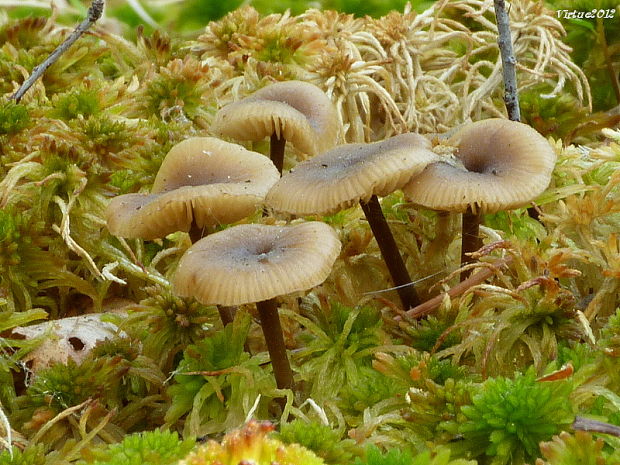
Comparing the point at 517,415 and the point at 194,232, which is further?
the point at 194,232

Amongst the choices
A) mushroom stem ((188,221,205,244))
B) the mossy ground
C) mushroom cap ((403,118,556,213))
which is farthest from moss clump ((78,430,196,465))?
mushroom cap ((403,118,556,213))

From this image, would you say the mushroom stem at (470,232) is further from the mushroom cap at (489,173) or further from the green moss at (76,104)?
the green moss at (76,104)

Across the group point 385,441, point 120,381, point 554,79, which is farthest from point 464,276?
point 554,79

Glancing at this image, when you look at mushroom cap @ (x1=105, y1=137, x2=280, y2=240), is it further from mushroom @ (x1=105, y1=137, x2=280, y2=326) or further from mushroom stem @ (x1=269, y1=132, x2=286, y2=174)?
mushroom stem @ (x1=269, y1=132, x2=286, y2=174)

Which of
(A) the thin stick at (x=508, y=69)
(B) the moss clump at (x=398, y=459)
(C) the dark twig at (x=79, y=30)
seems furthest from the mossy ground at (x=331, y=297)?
(A) the thin stick at (x=508, y=69)

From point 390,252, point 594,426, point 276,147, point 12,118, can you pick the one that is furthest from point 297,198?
point 12,118

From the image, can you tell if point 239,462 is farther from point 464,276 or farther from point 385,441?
point 464,276

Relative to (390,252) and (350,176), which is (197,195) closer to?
(350,176)
